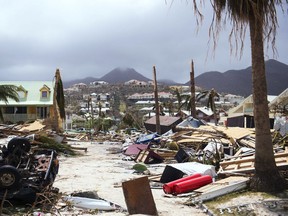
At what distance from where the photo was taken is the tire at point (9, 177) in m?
8.13

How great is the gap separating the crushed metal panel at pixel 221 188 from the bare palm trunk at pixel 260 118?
0.33 m

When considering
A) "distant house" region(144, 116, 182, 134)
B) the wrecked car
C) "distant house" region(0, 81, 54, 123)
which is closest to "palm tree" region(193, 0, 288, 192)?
the wrecked car

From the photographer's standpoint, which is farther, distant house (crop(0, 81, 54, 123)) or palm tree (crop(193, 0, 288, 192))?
distant house (crop(0, 81, 54, 123))

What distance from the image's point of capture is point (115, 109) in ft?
403

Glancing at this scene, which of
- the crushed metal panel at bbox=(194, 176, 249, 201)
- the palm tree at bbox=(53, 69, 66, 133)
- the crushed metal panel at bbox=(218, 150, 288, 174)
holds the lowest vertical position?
Result: the crushed metal panel at bbox=(194, 176, 249, 201)

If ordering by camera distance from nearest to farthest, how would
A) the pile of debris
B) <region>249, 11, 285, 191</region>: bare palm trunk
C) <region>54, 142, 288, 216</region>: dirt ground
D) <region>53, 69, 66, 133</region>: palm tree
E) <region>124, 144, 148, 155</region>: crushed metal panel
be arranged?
<region>54, 142, 288, 216</region>: dirt ground → <region>249, 11, 285, 191</region>: bare palm trunk → the pile of debris → <region>124, 144, 148, 155</region>: crushed metal panel → <region>53, 69, 66, 133</region>: palm tree

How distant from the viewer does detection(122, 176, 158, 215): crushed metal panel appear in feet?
27.8

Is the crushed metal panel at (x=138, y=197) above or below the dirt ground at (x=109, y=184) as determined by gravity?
above

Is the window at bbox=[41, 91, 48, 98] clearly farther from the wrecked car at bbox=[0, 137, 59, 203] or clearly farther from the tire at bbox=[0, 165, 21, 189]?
the tire at bbox=[0, 165, 21, 189]

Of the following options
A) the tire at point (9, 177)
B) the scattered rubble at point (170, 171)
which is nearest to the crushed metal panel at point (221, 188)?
the scattered rubble at point (170, 171)

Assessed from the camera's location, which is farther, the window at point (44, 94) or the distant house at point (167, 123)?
the window at point (44, 94)

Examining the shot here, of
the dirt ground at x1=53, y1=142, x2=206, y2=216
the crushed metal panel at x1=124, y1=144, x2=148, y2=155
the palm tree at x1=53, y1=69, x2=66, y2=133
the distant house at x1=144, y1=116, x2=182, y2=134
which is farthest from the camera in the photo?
the distant house at x1=144, y1=116, x2=182, y2=134

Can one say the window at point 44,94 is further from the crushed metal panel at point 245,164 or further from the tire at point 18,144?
the tire at point 18,144

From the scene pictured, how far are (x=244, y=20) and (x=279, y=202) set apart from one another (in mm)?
4293
